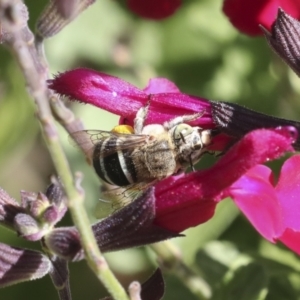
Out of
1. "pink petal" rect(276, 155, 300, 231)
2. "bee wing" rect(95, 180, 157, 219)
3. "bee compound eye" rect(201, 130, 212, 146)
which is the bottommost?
"pink petal" rect(276, 155, 300, 231)

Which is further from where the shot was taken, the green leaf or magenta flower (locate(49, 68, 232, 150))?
the green leaf

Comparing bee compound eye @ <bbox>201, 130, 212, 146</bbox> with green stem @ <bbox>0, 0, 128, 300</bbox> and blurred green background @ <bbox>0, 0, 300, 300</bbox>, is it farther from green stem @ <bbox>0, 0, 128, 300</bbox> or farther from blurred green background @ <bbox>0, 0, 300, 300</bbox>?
blurred green background @ <bbox>0, 0, 300, 300</bbox>

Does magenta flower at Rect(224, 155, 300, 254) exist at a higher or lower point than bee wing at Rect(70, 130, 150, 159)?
lower

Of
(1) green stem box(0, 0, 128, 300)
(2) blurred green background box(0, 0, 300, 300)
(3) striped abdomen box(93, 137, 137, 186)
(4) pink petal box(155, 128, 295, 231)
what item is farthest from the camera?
(2) blurred green background box(0, 0, 300, 300)

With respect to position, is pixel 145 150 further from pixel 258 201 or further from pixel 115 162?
pixel 258 201

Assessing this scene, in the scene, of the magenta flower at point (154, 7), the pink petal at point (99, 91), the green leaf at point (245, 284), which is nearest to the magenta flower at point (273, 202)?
the pink petal at point (99, 91)

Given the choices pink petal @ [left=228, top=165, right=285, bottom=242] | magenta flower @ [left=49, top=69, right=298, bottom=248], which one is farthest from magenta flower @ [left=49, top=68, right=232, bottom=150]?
pink petal @ [left=228, top=165, right=285, bottom=242]

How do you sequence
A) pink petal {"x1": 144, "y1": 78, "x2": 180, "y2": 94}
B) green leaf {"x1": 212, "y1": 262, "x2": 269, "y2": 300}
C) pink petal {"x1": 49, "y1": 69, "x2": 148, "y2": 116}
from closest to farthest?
pink petal {"x1": 49, "y1": 69, "x2": 148, "y2": 116} → pink petal {"x1": 144, "y1": 78, "x2": 180, "y2": 94} → green leaf {"x1": 212, "y1": 262, "x2": 269, "y2": 300}
